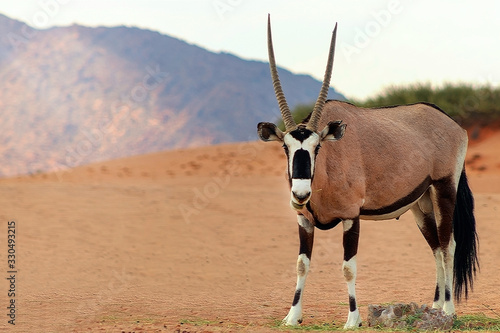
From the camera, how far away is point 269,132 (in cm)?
611

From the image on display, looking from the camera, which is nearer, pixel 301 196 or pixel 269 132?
pixel 301 196

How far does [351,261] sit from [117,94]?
5756 cm

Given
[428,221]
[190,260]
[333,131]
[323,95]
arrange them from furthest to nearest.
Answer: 1. [190,260]
2. [428,221]
3. [323,95]
4. [333,131]

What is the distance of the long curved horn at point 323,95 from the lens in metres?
6.18

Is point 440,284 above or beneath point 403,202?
beneath

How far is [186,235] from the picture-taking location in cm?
1318

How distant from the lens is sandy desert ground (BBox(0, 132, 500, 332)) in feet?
25.2

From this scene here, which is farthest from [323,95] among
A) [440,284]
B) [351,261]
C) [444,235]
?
[440,284]

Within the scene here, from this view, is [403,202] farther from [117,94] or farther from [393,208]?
[117,94]

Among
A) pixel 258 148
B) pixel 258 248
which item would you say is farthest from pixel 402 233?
→ pixel 258 148

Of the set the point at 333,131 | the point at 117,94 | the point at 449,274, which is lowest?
the point at 449,274

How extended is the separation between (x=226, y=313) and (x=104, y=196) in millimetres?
9423

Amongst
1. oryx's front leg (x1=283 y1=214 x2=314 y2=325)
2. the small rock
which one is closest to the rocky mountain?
oryx's front leg (x1=283 y1=214 x2=314 y2=325)

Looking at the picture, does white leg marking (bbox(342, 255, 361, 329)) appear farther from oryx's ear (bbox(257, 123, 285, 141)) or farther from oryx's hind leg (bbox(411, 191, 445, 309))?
oryx's hind leg (bbox(411, 191, 445, 309))
